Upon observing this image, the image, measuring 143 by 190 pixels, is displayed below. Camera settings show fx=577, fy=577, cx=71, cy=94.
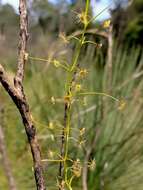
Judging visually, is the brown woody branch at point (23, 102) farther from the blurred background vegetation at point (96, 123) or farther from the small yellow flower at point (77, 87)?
the blurred background vegetation at point (96, 123)

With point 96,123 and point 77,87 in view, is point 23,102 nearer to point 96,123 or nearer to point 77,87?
point 77,87

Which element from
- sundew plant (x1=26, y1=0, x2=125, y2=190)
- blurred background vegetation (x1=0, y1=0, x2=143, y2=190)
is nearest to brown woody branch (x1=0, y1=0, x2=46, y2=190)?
sundew plant (x1=26, y1=0, x2=125, y2=190)

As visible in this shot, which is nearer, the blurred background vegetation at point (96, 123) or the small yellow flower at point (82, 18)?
the small yellow flower at point (82, 18)

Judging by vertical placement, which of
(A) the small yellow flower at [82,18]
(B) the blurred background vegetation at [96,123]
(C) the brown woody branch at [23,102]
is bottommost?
(C) the brown woody branch at [23,102]

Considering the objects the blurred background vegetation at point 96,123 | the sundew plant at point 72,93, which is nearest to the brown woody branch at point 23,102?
the sundew plant at point 72,93

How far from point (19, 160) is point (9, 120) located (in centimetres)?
65

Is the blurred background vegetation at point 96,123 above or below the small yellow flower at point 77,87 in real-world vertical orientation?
above

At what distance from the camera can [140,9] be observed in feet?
53.1

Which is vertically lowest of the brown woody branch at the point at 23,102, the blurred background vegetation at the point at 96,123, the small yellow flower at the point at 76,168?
the small yellow flower at the point at 76,168

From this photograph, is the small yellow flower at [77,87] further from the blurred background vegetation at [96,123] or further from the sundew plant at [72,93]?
the blurred background vegetation at [96,123]

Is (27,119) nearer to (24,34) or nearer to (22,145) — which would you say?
(24,34)

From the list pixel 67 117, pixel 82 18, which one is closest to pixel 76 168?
pixel 67 117

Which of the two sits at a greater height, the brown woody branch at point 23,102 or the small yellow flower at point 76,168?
the brown woody branch at point 23,102

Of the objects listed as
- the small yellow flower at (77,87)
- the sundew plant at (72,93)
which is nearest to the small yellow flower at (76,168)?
the sundew plant at (72,93)
